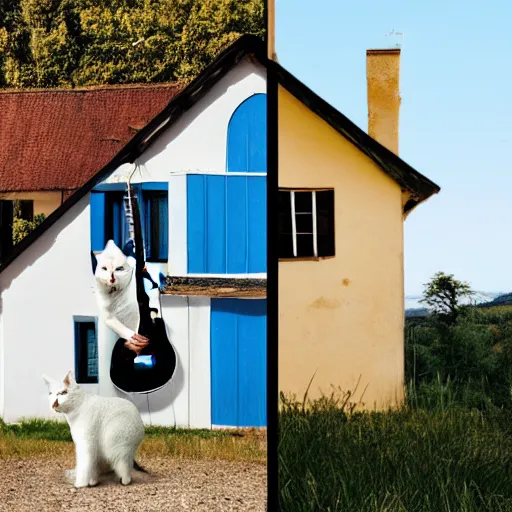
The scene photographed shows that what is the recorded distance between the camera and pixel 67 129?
7.18 ft

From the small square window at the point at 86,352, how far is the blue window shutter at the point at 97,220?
0.65 feet

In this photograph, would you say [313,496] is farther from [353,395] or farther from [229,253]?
[229,253]

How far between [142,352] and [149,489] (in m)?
0.37

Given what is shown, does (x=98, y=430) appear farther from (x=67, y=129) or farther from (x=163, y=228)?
(x=67, y=129)

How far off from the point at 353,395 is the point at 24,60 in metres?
1.28

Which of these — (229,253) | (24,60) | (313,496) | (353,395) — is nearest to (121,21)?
(24,60)

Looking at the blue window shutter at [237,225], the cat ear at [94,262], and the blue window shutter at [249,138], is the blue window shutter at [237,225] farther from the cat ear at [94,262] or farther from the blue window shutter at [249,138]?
the cat ear at [94,262]

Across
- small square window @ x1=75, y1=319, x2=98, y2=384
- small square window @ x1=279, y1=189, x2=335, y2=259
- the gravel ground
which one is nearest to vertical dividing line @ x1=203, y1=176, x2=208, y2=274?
small square window @ x1=279, y1=189, x2=335, y2=259

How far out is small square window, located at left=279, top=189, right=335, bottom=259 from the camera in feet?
7.64

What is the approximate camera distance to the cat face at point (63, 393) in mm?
2205

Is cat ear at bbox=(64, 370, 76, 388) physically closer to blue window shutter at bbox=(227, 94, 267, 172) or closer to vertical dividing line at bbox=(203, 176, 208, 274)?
vertical dividing line at bbox=(203, 176, 208, 274)

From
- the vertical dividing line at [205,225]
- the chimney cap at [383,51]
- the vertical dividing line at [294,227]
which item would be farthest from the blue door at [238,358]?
the chimney cap at [383,51]

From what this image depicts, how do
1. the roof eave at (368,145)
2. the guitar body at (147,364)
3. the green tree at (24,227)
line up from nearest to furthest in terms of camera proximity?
the green tree at (24,227), the guitar body at (147,364), the roof eave at (368,145)

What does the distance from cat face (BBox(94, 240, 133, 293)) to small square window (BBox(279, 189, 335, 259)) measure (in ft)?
1.38
